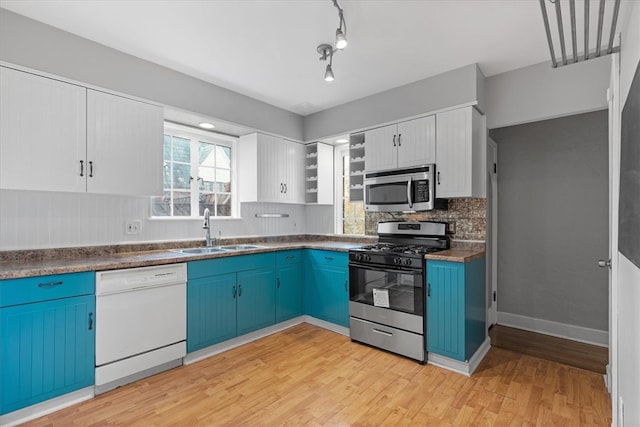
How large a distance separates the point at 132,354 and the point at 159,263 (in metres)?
0.68

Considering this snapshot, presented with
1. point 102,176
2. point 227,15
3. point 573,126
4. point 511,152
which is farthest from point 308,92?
point 573,126

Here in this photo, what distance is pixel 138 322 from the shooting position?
2383mm

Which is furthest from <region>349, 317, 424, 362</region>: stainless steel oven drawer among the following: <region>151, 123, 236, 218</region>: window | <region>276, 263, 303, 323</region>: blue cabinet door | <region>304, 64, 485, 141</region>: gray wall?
<region>304, 64, 485, 141</region>: gray wall

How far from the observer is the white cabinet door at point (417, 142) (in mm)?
3061

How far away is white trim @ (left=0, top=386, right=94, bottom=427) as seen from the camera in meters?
1.91

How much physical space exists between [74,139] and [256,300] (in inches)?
79.7

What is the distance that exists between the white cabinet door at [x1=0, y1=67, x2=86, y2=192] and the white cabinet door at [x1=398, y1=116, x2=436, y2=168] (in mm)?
2770

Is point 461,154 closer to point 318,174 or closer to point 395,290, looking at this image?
point 395,290

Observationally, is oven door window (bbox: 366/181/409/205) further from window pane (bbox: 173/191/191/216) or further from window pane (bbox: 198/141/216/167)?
window pane (bbox: 173/191/191/216)

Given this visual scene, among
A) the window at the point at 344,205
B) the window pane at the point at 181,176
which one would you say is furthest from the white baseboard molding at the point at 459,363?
the window pane at the point at 181,176

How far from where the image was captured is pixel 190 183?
11.3 feet

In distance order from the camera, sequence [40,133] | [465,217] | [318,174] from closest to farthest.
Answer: [40,133], [465,217], [318,174]

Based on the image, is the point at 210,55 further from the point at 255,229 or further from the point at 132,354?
the point at 132,354

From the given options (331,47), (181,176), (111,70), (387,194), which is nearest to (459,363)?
(387,194)
